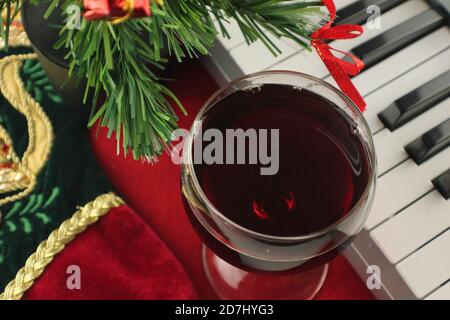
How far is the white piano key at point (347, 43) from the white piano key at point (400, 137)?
0.08 m

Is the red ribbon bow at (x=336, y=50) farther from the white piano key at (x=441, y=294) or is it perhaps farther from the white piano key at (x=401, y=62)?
the white piano key at (x=441, y=294)

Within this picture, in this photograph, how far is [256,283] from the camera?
2.09 ft

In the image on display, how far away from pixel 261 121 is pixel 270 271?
12cm

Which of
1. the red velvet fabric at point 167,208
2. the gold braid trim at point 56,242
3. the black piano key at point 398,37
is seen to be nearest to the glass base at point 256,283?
the red velvet fabric at point 167,208

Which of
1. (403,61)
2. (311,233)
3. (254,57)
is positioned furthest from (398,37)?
(311,233)

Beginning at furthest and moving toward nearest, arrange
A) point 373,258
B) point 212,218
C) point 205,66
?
point 205,66, point 373,258, point 212,218

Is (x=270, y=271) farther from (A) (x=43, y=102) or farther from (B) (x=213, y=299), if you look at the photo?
(A) (x=43, y=102)

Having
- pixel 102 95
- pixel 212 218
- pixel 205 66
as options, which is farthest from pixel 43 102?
pixel 212 218

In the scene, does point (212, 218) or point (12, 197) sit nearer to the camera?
point (212, 218)

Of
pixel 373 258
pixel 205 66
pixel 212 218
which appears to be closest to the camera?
pixel 212 218

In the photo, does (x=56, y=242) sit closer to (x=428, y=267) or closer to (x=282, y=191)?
(x=282, y=191)

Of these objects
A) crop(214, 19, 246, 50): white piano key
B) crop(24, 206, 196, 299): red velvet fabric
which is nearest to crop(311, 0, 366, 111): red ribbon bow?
crop(214, 19, 246, 50): white piano key

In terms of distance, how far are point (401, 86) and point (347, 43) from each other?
0.06m

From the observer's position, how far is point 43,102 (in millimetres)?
629
